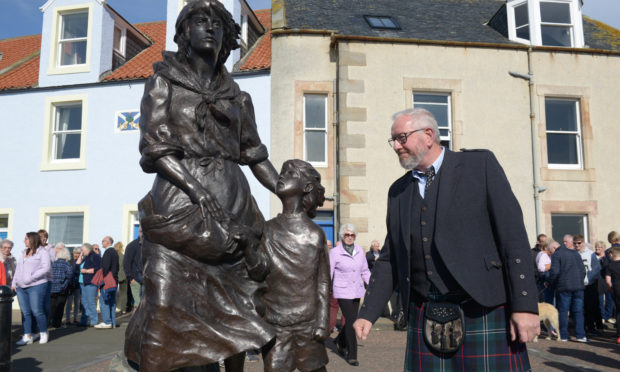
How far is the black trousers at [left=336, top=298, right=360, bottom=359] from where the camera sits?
7212 mm

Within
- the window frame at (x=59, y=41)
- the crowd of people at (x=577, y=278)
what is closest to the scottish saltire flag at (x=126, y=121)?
the window frame at (x=59, y=41)

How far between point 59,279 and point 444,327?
952cm

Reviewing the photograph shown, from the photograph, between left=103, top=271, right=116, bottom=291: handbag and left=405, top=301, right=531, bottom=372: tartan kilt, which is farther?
left=103, top=271, right=116, bottom=291: handbag

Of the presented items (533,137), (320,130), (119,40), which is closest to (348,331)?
(320,130)

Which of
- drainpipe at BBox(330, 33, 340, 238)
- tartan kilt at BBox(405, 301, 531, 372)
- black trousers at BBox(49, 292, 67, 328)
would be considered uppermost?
drainpipe at BBox(330, 33, 340, 238)

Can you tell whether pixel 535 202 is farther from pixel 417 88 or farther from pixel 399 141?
pixel 399 141

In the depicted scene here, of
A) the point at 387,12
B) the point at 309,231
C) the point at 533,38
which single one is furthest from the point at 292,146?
the point at 309,231

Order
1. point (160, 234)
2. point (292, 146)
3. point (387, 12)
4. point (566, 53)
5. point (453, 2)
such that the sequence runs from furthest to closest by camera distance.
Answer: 1. point (453, 2)
2. point (387, 12)
3. point (566, 53)
4. point (292, 146)
5. point (160, 234)

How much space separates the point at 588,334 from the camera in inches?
404

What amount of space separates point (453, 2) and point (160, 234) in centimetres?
1743

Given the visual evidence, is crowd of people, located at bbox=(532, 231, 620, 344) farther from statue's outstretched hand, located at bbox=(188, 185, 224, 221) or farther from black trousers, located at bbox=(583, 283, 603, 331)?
statue's outstretched hand, located at bbox=(188, 185, 224, 221)

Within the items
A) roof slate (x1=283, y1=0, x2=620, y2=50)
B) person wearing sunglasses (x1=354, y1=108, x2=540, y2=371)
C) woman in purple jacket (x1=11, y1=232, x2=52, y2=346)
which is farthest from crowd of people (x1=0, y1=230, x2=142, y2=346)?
roof slate (x1=283, y1=0, x2=620, y2=50)

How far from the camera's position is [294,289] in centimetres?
290

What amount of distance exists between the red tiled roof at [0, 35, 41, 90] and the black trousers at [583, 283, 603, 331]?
1543 centimetres
